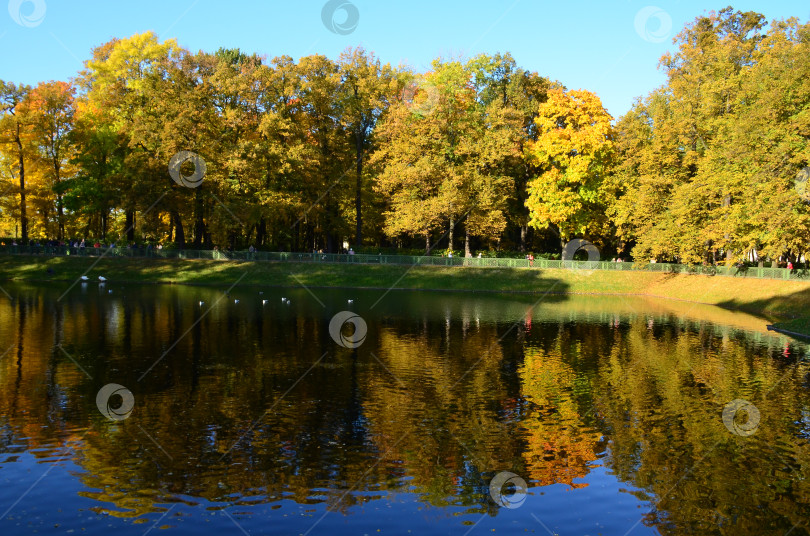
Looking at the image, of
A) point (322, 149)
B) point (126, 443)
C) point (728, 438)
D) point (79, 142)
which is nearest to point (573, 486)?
point (728, 438)

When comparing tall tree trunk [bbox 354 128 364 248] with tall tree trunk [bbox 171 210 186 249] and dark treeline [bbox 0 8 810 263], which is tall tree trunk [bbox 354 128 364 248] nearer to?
dark treeline [bbox 0 8 810 263]

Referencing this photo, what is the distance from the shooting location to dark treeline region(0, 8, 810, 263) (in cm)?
6475

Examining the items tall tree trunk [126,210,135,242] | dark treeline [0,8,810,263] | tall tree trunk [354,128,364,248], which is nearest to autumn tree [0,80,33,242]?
dark treeline [0,8,810,263]

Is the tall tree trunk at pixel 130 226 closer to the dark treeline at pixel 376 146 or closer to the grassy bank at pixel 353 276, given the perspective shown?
the dark treeline at pixel 376 146

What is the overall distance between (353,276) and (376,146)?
17.9 m

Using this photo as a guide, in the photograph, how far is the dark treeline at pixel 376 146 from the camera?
64750 mm

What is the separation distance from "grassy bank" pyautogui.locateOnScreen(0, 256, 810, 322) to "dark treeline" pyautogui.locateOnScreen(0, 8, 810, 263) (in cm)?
393

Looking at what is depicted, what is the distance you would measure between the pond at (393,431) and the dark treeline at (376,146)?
32.1 meters

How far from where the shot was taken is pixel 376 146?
75688 millimetres

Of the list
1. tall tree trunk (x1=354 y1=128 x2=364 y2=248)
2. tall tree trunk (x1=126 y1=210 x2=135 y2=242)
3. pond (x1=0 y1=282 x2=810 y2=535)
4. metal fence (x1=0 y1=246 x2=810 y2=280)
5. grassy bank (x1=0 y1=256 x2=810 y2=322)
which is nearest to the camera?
pond (x1=0 y1=282 x2=810 y2=535)

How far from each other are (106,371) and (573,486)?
17.7 meters

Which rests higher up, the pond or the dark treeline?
the dark treeline

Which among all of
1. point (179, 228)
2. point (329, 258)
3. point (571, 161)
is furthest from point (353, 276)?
point (571, 161)

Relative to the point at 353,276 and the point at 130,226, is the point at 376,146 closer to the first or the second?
the point at 353,276
